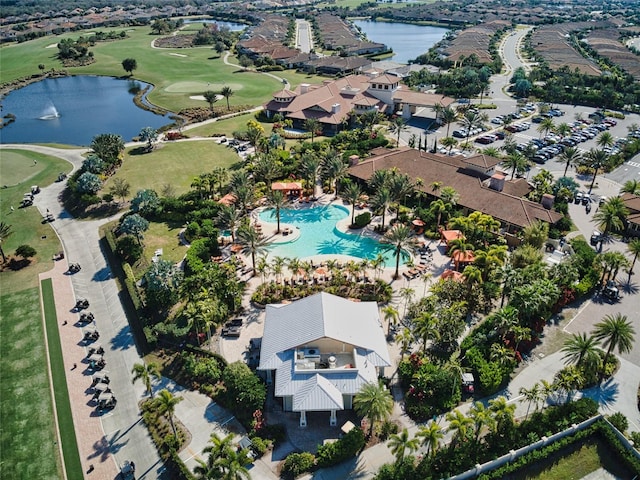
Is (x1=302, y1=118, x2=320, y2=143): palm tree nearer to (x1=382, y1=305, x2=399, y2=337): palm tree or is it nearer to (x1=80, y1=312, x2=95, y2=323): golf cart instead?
(x1=382, y1=305, x2=399, y2=337): palm tree

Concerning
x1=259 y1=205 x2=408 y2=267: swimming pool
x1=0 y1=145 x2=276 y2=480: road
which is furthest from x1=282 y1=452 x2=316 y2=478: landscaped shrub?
x1=259 y1=205 x2=408 y2=267: swimming pool

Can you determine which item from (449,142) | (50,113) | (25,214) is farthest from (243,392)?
(50,113)

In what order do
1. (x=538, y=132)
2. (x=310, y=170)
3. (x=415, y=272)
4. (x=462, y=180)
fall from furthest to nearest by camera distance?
1. (x=538, y=132)
2. (x=310, y=170)
3. (x=462, y=180)
4. (x=415, y=272)

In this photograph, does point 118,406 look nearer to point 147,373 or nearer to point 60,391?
point 147,373

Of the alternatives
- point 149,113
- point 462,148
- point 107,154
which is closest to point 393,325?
point 462,148

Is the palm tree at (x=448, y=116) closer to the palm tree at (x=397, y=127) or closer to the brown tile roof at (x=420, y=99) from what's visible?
the brown tile roof at (x=420, y=99)

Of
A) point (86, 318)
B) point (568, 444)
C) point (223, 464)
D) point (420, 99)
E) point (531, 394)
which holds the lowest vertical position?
point (568, 444)
